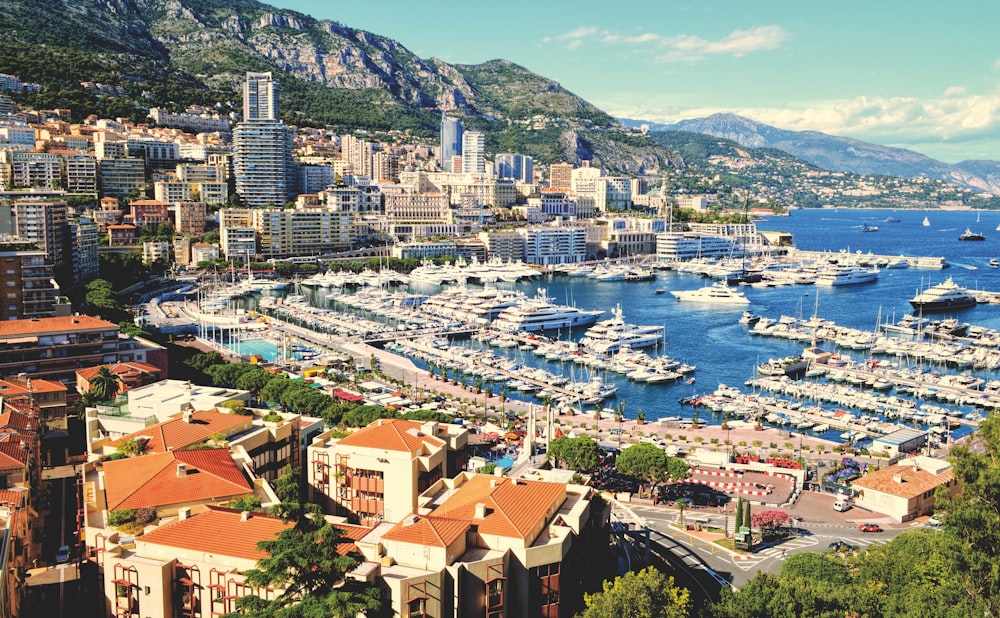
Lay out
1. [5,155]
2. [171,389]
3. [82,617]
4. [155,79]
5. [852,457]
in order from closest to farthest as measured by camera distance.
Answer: [82,617]
[171,389]
[852,457]
[5,155]
[155,79]

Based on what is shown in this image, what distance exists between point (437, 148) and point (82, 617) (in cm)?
15521

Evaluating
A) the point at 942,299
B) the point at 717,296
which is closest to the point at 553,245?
the point at 717,296

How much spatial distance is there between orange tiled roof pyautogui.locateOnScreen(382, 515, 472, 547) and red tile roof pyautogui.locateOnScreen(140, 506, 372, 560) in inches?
31.4

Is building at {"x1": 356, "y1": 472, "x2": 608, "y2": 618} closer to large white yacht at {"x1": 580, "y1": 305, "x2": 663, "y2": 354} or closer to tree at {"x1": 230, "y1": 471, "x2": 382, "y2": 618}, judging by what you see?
tree at {"x1": 230, "y1": 471, "x2": 382, "y2": 618}

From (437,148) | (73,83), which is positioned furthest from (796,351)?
(437,148)

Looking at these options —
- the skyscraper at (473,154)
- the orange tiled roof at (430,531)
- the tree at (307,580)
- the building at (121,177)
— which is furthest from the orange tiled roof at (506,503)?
the skyscraper at (473,154)

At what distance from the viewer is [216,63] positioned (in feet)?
484

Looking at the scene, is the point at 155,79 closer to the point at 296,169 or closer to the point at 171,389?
the point at 296,169

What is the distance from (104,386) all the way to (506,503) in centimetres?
1801

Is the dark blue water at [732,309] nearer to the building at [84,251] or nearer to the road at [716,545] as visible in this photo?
the road at [716,545]

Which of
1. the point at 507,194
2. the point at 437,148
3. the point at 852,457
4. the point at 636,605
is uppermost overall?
the point at 437,148

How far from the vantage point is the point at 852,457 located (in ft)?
100

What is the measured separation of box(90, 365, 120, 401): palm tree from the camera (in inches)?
1080

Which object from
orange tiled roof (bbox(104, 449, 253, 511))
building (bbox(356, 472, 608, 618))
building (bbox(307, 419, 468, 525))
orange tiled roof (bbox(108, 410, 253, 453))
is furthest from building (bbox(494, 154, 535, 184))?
building (bbox(356, 472, 608, 618))
